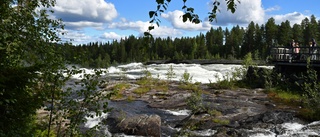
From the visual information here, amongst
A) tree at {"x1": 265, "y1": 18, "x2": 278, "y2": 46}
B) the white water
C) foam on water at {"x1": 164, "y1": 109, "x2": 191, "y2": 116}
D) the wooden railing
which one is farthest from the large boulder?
tree at {"x1": 265, "y1": 18, "x2": 278, "y2": 46}

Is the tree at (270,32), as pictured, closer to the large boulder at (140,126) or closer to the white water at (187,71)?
the white water at (187,71)

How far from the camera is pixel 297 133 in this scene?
37.3 ft

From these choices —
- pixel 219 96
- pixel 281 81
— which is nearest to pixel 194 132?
pixel 219 96

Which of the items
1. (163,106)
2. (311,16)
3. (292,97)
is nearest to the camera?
(163,106)

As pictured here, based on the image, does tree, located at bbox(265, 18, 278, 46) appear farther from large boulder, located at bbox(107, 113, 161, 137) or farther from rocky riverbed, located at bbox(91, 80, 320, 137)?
large boulder, located at bbox(107, 113, 161, 137)

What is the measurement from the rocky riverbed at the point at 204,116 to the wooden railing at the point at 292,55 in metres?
3.30

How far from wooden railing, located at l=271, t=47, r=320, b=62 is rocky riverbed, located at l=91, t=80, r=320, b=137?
10.8 ft

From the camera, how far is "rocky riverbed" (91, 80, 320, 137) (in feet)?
38.0

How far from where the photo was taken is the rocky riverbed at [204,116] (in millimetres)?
11586

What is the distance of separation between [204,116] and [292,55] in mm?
11447

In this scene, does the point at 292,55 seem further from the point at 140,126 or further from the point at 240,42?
the point at 240,42

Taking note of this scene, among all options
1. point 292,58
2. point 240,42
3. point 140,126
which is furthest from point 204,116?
point 240,42

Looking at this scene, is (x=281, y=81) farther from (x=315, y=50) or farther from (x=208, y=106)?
(x=208, y=106)

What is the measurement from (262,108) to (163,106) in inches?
206
